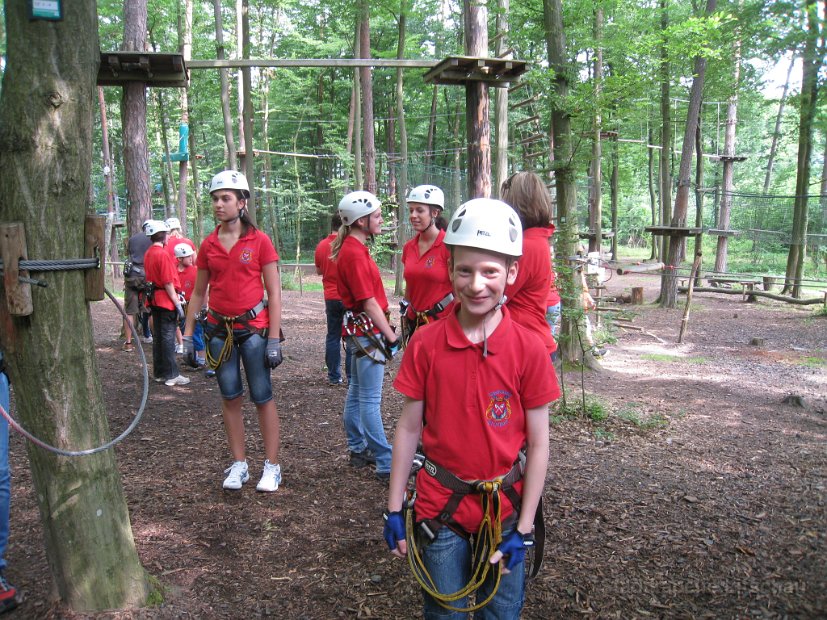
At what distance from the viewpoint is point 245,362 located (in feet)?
14.0

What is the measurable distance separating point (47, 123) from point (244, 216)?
179 cm

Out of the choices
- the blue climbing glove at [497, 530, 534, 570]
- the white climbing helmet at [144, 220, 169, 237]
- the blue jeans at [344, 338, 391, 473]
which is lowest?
the blue jeans at [344, 338, 391, 473]

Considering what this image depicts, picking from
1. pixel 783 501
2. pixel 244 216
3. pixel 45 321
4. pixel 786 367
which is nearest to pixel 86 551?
pixel 45 321

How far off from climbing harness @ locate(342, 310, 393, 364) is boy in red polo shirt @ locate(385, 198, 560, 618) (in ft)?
7.33

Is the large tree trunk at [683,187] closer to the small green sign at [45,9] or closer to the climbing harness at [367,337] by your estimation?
the climbing harness at [367,337]

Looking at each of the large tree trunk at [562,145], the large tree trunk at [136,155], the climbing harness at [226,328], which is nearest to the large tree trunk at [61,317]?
the climbing harness at [226,328]

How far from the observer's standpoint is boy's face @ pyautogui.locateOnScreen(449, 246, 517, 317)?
2.07 m

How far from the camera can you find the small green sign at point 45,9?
247cm

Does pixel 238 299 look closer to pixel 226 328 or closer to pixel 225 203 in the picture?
pixel 226 328

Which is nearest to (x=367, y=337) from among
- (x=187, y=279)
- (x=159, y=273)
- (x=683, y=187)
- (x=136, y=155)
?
(x=159, y=273)

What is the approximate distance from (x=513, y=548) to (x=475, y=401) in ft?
1.58

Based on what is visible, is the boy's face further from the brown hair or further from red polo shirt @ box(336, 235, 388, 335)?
red polo shirt @ box(336, 235, 388, 335)

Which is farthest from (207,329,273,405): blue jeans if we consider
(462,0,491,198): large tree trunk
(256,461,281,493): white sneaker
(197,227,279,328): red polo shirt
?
(462,0,491,198): large tree trunk

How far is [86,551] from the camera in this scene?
276 cm
